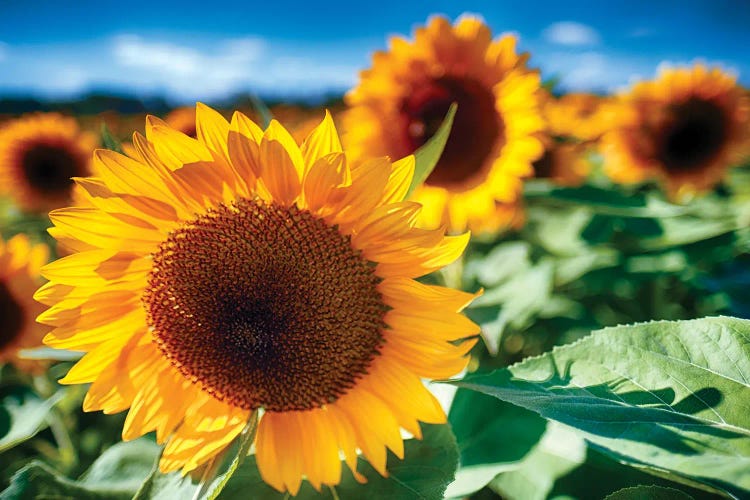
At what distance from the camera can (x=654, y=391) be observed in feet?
3.16

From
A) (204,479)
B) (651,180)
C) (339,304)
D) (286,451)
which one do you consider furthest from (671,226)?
(204,479)

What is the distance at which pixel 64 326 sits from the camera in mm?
1162

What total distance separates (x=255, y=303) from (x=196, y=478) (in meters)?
0.38

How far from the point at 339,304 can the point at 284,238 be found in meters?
0.19

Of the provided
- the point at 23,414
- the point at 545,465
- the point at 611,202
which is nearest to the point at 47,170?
the point at 23,414

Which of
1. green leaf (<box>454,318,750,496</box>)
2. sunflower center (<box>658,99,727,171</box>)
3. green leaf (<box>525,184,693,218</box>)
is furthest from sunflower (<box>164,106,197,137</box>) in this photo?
green leaf (<box>454,318,750,496</box>)

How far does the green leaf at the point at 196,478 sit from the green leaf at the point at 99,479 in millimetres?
279

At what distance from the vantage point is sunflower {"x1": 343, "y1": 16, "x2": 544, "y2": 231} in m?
2.23

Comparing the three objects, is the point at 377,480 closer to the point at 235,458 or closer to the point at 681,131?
the point at 235,458

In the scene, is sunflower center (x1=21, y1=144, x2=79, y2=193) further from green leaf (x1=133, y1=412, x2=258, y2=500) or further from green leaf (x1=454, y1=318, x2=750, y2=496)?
green leaf (x1=454, y1=318, x2=750, y2=496)

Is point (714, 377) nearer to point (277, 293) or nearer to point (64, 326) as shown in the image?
point (277, 293)

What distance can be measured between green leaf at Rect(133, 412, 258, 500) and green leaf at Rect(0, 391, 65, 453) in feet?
1.89

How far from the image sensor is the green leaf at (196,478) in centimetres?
111

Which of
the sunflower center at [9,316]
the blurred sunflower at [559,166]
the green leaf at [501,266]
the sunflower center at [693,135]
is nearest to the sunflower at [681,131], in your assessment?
the sunflower center at [693,135]
